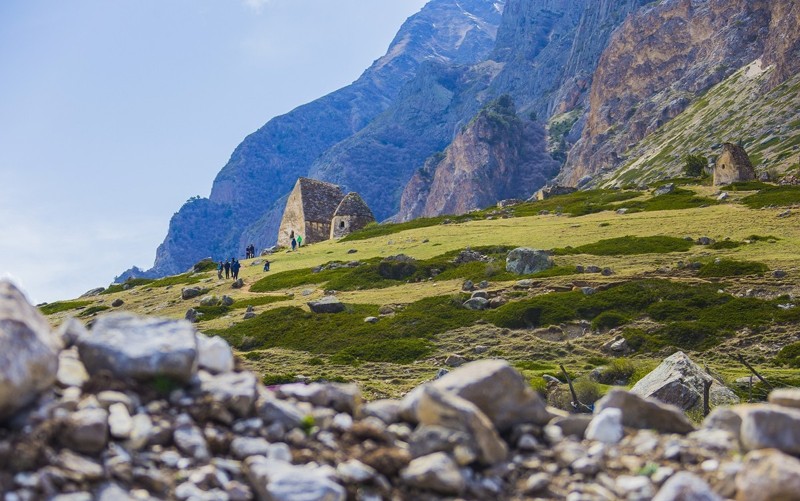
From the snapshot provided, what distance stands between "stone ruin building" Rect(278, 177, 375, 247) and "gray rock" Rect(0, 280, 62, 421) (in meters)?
78.0

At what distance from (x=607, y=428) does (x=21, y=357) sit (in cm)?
601

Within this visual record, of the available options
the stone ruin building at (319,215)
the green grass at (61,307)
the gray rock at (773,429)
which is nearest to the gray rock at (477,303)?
the green grass at (61,307)

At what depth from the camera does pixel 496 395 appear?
8898 mm

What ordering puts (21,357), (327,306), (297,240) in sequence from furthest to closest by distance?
(297,240) → (327,306) → (21,357)

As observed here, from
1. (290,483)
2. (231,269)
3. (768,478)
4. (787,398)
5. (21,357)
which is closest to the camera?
(21,357)

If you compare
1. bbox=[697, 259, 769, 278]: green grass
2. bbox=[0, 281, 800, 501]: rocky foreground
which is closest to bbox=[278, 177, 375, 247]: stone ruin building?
bbox=[697, 259, 769, 278]: green grass

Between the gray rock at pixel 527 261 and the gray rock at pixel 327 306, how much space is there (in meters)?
11.5

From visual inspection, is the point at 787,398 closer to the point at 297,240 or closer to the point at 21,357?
the point at 21,357

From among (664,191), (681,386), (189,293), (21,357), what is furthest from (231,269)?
(21,357)

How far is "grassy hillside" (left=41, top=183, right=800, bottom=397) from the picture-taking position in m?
32.5

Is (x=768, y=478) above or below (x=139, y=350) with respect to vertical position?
below

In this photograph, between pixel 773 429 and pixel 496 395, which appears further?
pixel 496 395

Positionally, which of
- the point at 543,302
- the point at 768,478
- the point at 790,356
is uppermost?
the point at 768,478

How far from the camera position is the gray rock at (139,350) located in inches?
313
